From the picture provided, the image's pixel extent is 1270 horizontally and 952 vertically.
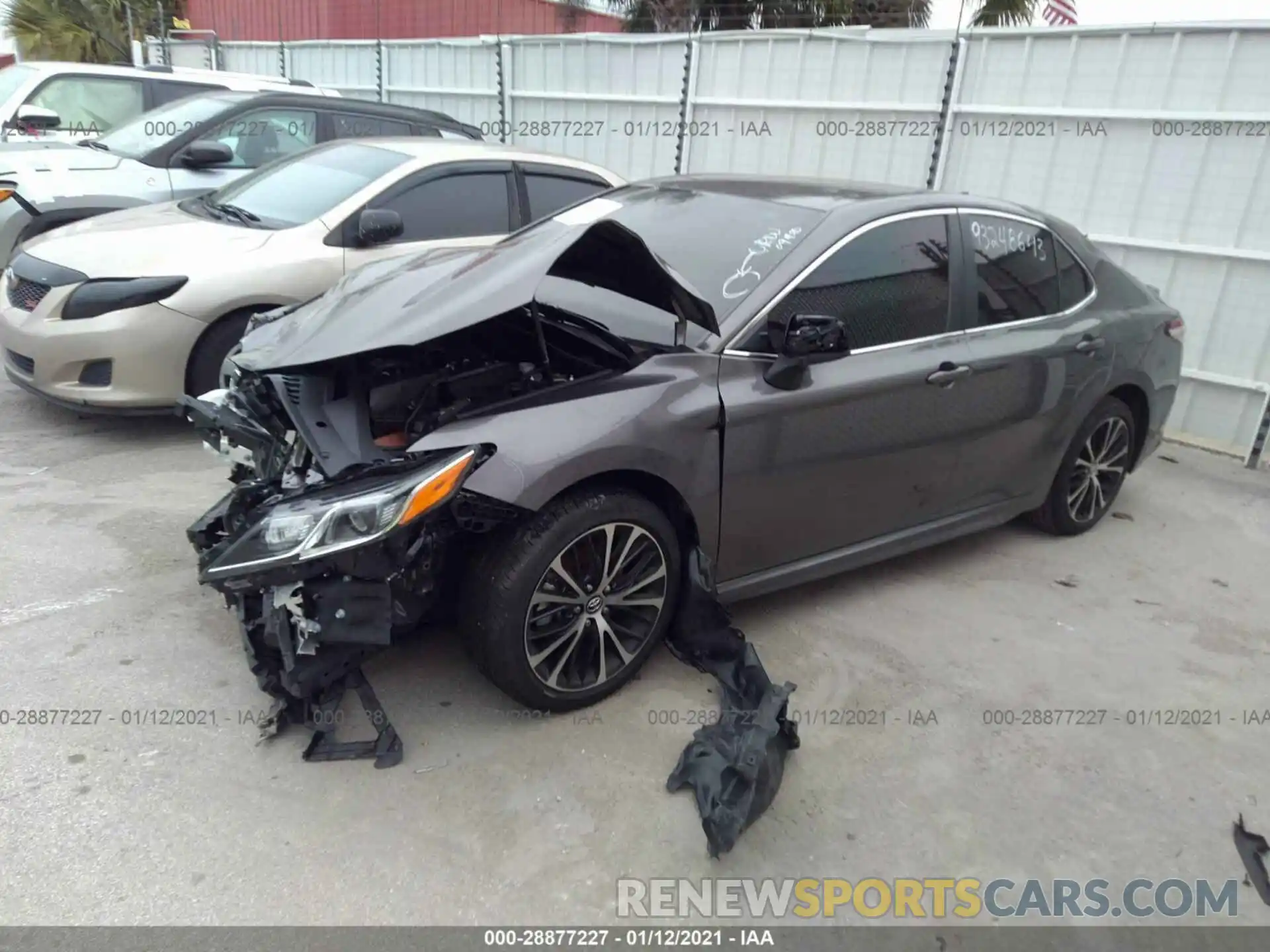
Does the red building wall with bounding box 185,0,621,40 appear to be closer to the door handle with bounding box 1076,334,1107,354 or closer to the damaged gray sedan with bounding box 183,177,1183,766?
the door handle with bounding box 1076,334,1107,354

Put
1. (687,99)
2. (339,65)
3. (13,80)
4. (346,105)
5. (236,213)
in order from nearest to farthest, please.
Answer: (236,213)
(346,105)
(13,80)
(687,99)
(339,65)

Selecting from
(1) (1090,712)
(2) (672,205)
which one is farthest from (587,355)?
(1) (1090,712)

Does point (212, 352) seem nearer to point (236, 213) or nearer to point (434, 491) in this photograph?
point (236, 213)

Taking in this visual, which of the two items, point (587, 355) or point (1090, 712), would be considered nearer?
point (587, 355)

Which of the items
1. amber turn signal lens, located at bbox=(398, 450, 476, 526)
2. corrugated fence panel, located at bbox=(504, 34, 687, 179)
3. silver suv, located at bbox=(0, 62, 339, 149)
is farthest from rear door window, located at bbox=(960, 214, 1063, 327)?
silver suv, located at bbox=(0, 62, 339, 149)

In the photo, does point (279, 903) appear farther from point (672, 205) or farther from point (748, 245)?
point (672, 205)

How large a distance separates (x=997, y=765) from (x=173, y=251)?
4.58 metres

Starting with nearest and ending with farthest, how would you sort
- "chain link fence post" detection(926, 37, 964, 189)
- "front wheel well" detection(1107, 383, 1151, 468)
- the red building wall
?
"front wheel well" detection(1107, 383, 1151, 468), "chain link fence post" detection(926, 37, 964, 189), the red building wall

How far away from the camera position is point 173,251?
197 inches

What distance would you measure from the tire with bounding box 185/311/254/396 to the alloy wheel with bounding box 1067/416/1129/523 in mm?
4334

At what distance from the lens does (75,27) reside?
1725 cm

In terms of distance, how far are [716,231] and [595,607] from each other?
1.60 metres

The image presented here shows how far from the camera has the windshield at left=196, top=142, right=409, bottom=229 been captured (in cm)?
543

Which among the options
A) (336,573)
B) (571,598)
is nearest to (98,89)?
(336,573)
